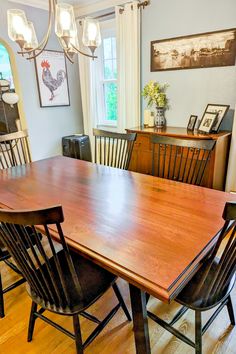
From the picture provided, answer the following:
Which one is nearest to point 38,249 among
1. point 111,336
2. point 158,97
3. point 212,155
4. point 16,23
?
point 111,336

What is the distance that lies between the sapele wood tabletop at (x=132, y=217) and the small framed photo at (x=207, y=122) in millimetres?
1331

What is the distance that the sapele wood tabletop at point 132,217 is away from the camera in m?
0.92

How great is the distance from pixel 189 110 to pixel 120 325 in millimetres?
2614

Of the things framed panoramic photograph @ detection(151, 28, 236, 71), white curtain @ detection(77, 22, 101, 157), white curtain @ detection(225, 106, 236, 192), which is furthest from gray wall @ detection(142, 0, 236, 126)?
white curtain @ detection(77, 22, 101, 157)

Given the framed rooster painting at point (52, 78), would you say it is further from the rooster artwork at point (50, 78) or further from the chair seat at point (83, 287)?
the chair seat at point (83, 287)

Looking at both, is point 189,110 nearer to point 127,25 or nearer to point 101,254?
point 127,25

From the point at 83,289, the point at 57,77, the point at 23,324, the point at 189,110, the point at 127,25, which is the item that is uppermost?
the point at 127,25

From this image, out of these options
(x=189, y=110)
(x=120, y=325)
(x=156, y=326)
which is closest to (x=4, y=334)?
(x=120, y=325)

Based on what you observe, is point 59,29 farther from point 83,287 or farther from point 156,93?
point 156,93

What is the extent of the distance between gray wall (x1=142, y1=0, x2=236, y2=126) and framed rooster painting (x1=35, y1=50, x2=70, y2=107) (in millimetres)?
1444

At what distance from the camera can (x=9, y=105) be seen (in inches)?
143

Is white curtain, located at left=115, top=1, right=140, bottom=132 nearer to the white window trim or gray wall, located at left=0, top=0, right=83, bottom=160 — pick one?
the white window trim

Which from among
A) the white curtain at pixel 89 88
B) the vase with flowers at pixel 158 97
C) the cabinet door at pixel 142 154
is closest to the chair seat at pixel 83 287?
the cabinet door at pixel 142 154

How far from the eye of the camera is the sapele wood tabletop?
3.01 ft
